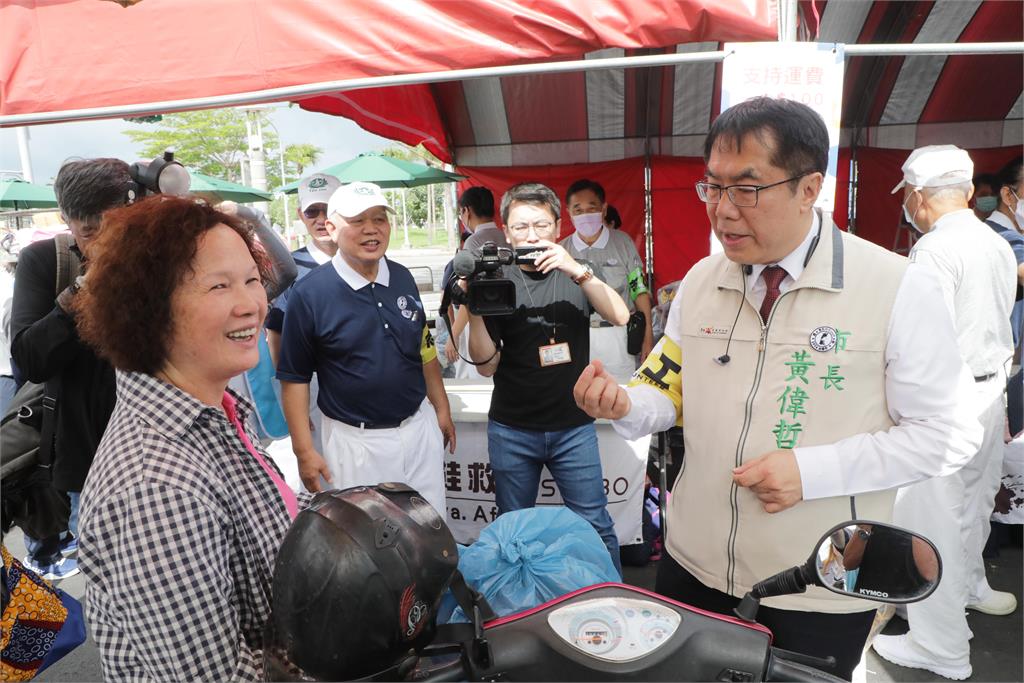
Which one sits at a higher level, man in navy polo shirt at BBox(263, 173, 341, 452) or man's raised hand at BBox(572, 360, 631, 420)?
man in navy polo shirt at BBox(263, 173, 341, 452)

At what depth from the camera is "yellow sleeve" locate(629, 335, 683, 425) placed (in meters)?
1.74

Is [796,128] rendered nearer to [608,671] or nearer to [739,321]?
[739,321]

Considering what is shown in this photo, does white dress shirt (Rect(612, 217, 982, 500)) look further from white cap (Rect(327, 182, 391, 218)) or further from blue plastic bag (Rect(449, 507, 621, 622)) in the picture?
white cap (Rect(327, 182, 391, 218))

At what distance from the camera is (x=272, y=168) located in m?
36.5

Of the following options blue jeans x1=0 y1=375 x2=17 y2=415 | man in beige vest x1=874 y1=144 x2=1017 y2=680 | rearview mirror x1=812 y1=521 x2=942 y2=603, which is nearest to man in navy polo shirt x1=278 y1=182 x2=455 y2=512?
rearview mirror x1=812 y1=521 x2=942 y2=603

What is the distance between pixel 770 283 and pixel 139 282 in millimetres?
1362

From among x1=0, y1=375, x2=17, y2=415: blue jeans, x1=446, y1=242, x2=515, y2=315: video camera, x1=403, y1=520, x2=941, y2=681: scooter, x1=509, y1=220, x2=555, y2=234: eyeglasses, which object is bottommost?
x1=0, y1=375, x2=17, y2=415: blue jeans

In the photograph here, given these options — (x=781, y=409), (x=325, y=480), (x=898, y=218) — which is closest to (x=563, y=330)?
(x=325, y=480)

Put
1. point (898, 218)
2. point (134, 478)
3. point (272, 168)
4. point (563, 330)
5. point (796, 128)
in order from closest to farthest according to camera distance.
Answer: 1. point (134, 478)
2. point (796, 128)
3. point (563, 330)
4. point (898, 218)
5. point (272, 168)

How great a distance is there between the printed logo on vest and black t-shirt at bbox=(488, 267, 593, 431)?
56.9 inches

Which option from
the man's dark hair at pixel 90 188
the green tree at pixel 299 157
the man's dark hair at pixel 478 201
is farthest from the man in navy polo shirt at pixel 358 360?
the green tree at pixel 299 157

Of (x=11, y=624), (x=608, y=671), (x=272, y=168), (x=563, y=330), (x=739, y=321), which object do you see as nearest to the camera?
(x=608, y=671)

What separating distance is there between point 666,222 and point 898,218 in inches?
96.1

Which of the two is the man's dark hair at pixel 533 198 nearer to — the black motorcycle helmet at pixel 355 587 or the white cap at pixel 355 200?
the white cap at pixel 355 200
